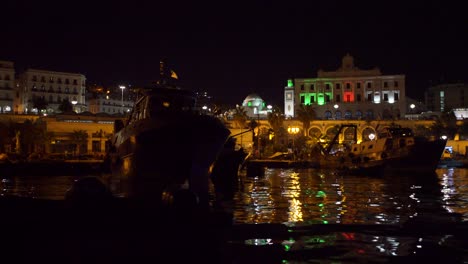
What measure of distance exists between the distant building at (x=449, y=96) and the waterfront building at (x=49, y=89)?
108478 millimetres

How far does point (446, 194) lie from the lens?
25375 mm

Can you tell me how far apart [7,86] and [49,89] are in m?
11.3

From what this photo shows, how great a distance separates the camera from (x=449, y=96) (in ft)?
542

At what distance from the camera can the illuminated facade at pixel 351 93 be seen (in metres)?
136

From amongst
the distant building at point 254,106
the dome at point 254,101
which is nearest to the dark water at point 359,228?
the distant building at point 254,106

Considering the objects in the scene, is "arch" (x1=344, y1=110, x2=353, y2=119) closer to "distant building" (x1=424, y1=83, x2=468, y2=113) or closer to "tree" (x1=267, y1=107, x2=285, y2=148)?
"tree" (x1=267, y1=107, x2=285, y2=148)

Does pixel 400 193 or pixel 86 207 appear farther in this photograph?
pixel 400 193

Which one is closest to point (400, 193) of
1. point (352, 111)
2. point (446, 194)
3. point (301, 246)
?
point (446, 194)

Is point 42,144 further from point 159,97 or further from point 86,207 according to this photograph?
point 86,207

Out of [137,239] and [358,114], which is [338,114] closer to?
[358,114]

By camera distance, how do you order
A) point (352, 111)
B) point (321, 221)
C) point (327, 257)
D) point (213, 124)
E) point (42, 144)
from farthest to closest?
point (352, 111) < point (42, 144) < point (213, 124) < point (321, 221) < point (327, 257)

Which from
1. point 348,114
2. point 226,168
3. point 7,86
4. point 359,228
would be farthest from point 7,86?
point 359,228

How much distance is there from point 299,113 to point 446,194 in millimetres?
88946

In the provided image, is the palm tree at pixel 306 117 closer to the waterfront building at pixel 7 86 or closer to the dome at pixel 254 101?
the dome at pixel 254 101
